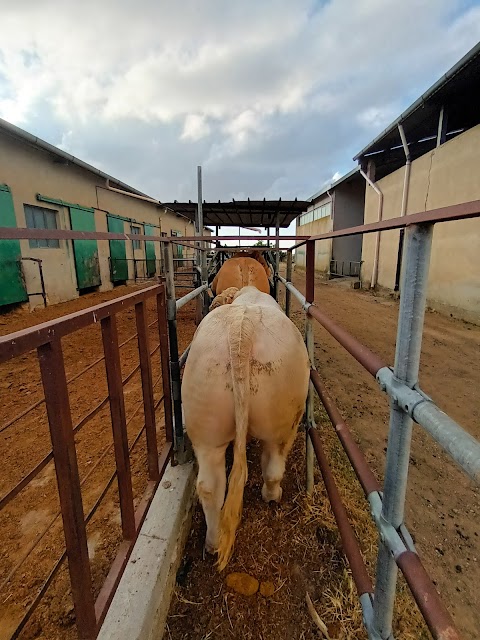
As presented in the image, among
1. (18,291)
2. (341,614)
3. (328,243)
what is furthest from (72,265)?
(328,243)

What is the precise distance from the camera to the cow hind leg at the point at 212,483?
1.58 metres

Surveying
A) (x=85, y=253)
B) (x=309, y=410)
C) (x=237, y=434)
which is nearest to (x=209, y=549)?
(x=237, y=434)

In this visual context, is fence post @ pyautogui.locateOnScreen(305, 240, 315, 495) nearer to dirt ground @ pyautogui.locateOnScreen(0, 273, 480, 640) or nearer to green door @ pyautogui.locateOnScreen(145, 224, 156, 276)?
dirt ground @ pyautogui.locateOnScreen(0, 273, 480, 640)

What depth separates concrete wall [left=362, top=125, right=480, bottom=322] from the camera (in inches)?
245

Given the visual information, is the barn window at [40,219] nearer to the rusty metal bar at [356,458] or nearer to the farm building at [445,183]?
the rusty metal bar at [356,458]

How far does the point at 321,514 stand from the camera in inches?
75.3

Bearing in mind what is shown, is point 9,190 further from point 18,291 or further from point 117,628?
point 117,628

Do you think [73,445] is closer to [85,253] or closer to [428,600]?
[428,600]

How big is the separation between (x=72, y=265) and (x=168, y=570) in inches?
320

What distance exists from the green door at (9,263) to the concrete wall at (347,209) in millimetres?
11676

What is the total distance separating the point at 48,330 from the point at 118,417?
0.55 meters

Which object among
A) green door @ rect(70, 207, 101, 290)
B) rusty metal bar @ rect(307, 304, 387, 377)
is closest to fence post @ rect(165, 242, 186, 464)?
rusty metal bar @ rect(307, 304, 387, 377)

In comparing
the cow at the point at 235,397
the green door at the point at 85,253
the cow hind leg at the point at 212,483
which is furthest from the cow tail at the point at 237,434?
the green door at the point at 85,253

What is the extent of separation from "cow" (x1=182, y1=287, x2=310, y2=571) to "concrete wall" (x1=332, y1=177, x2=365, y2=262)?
1345cm
